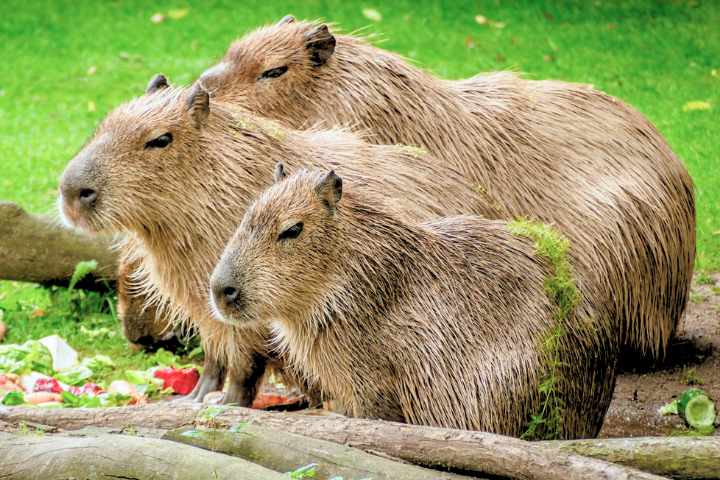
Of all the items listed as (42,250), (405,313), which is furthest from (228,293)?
(42,250)

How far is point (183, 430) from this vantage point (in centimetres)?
368

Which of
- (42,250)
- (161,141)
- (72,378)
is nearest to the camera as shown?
(161,141)

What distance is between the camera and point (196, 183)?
4574 mm

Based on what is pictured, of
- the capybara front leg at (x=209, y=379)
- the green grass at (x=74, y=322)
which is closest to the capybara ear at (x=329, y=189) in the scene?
the capybara front leg at (x=209, y=379)

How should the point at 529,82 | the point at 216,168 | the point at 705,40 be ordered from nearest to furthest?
the point at 216,168 < the point at 529,82 < the point at 705,40

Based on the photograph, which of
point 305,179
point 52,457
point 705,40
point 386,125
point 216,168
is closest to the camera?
point 52,457

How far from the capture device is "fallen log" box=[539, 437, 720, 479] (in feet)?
12.0

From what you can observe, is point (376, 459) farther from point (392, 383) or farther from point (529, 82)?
point (529, 82)

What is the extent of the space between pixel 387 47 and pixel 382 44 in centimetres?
11

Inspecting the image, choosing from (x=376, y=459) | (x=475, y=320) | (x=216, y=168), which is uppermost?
(x=216, y=168)

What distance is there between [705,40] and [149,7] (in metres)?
6.41

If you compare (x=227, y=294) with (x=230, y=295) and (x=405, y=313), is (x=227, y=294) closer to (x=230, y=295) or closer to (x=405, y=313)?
(x=230, y=295)

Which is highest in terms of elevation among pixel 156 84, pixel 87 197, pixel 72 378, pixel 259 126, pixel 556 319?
pixel 156 84

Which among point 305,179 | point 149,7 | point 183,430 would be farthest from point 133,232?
point 149,7
